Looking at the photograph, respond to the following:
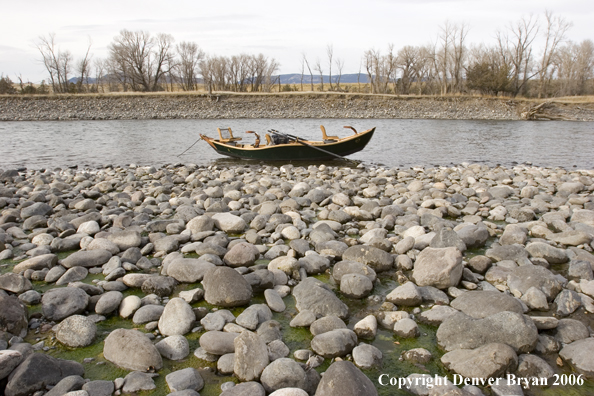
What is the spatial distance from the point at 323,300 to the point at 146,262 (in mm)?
2106

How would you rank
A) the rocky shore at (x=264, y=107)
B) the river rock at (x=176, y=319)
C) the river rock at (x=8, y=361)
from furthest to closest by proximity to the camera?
1. the rocky shore at (x=264, y=107)
2. the river rock at (x=176, y=319)
3. the river rock at (x=8, y=361)

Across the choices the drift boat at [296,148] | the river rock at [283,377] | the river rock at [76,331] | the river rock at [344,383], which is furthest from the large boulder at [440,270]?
the drift boat at [296,148]

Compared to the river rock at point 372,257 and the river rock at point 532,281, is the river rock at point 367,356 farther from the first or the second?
the river rock at point 532,281

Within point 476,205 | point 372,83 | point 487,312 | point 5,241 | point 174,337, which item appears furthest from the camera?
point 372,83

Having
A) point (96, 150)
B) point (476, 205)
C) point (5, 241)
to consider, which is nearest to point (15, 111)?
point (96, 150)

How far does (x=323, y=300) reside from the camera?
136 inches

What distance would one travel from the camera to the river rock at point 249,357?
2.55 meters

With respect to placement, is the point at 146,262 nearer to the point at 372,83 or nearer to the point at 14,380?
the point at 14,380

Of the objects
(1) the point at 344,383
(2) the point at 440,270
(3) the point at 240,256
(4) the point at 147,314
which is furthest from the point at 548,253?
(4) the point at 147,314

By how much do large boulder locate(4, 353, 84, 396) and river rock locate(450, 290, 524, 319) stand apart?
303 cm

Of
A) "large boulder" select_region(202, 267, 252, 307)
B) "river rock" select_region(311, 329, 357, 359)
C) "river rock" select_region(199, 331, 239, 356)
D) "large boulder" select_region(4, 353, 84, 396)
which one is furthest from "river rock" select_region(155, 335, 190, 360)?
"river rock" select_region(311, 329, 357, 359)

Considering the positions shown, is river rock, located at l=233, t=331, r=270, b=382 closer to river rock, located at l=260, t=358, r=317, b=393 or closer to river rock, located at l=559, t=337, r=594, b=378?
river rock, located at l=260, t=358, r=317, b=393

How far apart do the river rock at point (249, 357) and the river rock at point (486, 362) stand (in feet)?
4.38

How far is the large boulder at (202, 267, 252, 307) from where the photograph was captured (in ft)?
11.5
